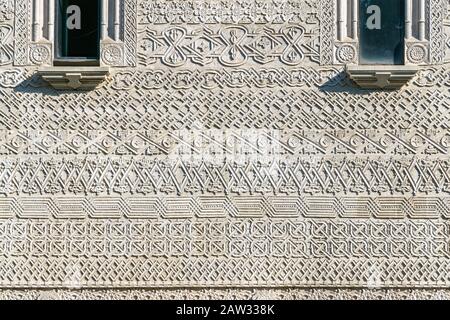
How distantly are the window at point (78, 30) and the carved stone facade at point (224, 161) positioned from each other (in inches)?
3.6

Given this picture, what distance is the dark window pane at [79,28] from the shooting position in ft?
23.3

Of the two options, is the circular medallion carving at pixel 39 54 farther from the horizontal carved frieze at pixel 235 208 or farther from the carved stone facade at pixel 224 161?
the horizontal carved frieze at pixel 235 208

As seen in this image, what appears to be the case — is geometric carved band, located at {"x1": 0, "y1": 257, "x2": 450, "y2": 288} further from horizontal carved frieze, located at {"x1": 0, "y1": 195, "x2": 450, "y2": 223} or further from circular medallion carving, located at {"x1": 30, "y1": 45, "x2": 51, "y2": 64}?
circular medallion carving, located at {"x1": 30, "y1": 45, "x2": 51, "y2": 64}

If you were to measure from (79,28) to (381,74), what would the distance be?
1971mm

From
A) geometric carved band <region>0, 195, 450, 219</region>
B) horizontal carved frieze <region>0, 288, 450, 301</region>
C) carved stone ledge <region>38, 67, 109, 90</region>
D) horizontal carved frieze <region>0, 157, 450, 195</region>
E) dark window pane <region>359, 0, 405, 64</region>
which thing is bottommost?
horizontal carved frieze <region>0, 288, 450, 301</region>

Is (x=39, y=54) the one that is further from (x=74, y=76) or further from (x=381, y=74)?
(x=381, y=74)

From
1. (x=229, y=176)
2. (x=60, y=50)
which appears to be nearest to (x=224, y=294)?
(x=229, y=176)

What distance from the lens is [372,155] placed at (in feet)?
22.5

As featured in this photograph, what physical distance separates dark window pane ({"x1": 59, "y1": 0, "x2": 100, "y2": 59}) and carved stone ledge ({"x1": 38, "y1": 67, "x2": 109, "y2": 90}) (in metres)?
0.24

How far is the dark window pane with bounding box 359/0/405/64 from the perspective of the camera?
278 inches

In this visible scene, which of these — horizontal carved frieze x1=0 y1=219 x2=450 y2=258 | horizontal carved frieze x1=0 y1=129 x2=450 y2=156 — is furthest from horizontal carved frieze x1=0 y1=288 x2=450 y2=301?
horizontal carved frieze x1=0 y1=129 x2=450 y2=156

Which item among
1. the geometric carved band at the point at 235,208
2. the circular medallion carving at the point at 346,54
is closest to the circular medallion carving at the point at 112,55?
the geometric carved band at the point at 235,208
